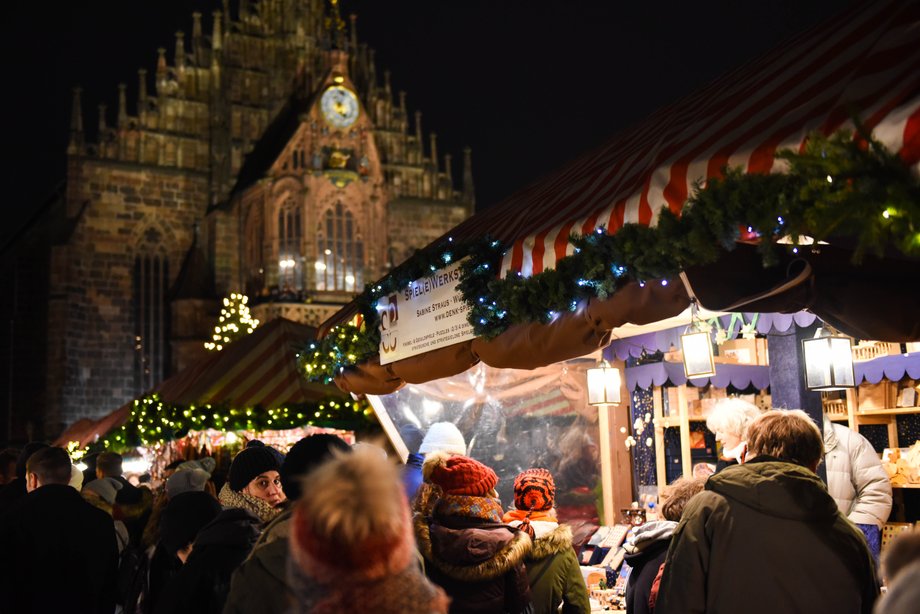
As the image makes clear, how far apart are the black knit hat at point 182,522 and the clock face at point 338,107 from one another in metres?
25.9

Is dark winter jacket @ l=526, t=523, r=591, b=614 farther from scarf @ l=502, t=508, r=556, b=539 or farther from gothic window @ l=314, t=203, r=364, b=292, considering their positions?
gothic window @ l=314, t=203, r=364, b=292

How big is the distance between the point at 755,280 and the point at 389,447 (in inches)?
208

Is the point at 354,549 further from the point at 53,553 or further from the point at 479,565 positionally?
the point at 53,553

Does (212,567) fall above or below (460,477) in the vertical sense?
below

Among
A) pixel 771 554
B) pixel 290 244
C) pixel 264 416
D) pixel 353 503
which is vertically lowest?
pixel 771 554

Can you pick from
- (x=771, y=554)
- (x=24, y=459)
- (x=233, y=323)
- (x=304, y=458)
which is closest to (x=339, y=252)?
(x=233, y=323)

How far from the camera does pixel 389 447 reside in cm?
871

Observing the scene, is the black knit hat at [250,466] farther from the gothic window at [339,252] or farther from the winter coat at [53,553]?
the gothic window at [339,252]

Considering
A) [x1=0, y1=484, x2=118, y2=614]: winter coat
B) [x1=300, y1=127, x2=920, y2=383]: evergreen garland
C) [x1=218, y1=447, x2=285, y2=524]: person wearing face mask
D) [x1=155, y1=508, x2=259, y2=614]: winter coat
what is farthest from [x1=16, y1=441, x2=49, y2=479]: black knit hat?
[x1=300, y1=127, x2=920, y2=383]: evergreen garland

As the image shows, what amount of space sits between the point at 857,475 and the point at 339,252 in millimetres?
24302

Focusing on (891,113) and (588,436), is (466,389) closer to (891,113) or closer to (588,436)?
(588,436)

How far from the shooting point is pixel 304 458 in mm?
3514

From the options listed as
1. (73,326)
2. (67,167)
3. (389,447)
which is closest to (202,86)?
(67,167)

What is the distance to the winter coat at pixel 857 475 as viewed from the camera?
6.10 m
